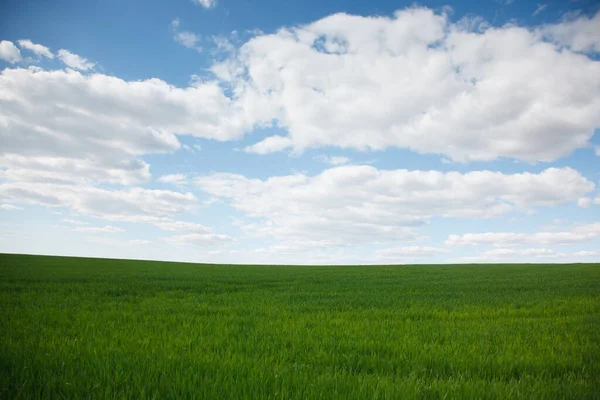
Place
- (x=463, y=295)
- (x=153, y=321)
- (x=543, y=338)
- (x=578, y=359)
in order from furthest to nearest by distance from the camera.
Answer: (x=463, y=295) < (x=153, y=321) < (x=543, y=338) < (x=578, y=359)

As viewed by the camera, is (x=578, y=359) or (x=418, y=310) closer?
(x=578, y=359)

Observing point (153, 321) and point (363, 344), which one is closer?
point (363, 344)

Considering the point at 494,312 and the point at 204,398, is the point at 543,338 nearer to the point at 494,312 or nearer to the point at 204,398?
the point at 494,312

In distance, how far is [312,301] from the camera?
1191 centimetres

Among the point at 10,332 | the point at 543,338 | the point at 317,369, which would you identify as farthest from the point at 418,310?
the point at 10,332

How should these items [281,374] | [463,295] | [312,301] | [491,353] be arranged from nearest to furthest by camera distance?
[281,374] → [491,353] → [312,301] → [463,295]

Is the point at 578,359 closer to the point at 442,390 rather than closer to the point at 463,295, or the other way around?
the point at 442,390

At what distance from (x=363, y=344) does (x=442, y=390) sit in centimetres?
206

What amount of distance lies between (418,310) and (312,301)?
352cm

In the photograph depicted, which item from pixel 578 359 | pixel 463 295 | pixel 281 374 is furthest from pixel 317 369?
pixel 463 295

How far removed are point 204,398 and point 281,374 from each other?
3.27ft

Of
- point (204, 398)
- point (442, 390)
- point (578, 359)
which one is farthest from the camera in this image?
point (578, 359)

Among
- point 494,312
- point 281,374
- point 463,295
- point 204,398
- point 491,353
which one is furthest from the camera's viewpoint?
point 463,295

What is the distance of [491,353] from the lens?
224 inches
